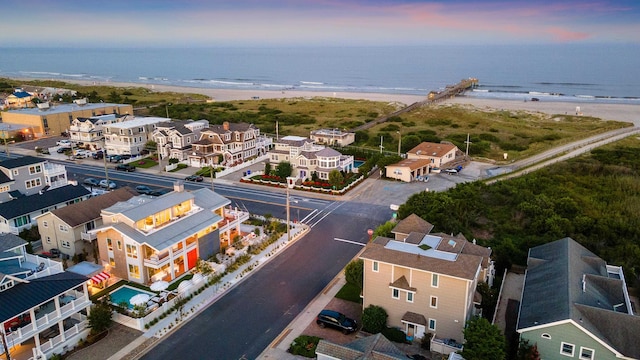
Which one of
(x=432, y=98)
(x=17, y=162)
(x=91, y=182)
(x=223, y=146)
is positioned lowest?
(x=91, y=182)

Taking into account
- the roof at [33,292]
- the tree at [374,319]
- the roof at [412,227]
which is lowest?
the tree at [374,319]

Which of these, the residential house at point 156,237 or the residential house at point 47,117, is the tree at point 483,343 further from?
the residential house at point 47,117

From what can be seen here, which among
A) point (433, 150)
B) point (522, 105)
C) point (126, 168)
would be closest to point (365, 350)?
point (433, 150)

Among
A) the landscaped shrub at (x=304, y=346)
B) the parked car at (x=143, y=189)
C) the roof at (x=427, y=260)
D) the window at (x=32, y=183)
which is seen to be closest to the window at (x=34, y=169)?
the window at (x=32, y=183)

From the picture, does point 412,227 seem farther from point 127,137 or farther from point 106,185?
point 127,137

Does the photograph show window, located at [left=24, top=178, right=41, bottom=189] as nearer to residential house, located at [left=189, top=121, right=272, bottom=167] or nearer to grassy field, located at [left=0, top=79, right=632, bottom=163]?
residential house, located at [left=189, top=121, right=272, bottom=167]

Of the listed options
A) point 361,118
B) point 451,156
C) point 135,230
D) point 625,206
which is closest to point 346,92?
point 361,118
